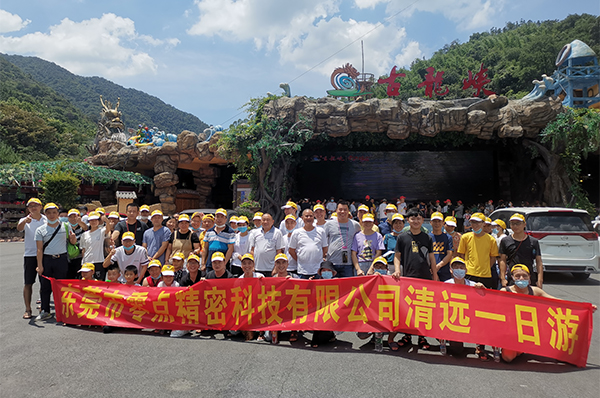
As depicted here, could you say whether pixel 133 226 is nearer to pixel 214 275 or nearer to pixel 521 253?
pixel 214 275

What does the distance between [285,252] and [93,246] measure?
281 cm

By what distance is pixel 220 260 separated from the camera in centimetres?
472

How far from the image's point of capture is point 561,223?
7488mm

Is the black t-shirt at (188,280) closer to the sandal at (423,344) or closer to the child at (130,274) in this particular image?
the child at (130,274)

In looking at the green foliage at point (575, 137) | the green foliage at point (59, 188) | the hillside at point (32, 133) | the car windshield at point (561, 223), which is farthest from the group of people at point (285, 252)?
the hillside at point (32, 133)

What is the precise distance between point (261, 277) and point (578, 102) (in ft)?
70.8

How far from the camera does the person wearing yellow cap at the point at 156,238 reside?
5629 mm

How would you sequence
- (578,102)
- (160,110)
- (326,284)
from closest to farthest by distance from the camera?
(326,284), (578,102), (160,110)

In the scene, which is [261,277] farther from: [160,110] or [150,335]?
[160,110]

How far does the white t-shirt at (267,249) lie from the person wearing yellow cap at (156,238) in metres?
1.51

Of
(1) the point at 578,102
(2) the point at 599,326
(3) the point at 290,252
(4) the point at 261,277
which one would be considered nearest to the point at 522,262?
(2) the point at 599,326

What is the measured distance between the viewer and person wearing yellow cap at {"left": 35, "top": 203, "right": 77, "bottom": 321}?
5.04 m

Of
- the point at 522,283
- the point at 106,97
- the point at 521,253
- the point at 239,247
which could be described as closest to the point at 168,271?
the point at 239,247

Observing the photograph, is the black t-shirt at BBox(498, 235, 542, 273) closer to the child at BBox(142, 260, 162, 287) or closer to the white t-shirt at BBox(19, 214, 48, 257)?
the child at BBox(142, 260, 162, 287)
